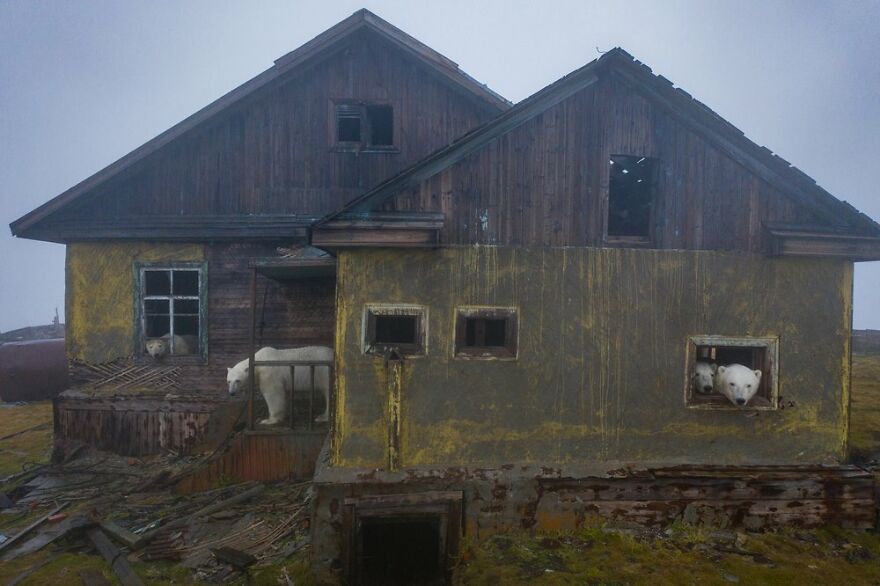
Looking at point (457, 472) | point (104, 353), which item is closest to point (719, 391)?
point (457, 472)

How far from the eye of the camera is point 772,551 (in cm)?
539

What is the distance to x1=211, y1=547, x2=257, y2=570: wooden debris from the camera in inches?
212

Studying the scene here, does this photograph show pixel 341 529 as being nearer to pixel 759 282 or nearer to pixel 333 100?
pixel 759 282

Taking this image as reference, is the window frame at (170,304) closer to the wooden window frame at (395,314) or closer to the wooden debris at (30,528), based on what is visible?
the wooden debris at (30,528)

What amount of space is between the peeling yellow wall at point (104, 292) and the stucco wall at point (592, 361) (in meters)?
6.29

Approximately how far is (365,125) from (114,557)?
859 cm

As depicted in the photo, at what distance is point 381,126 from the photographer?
33.4 feet

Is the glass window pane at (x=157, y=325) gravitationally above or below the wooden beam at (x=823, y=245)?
below

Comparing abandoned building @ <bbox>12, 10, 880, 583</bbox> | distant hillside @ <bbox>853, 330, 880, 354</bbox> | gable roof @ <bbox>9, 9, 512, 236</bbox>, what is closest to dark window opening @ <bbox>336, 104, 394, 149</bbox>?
gable roof @ <bbox>9, 9, 512, 236</bbox>

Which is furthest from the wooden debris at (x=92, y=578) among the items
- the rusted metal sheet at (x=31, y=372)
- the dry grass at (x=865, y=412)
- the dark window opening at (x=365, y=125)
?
the rusted metal sheet at (x=31, y=372)

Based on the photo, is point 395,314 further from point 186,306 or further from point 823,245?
point 186,306

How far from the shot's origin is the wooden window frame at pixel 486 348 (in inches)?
219

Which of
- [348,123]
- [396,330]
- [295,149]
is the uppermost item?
[348,123]

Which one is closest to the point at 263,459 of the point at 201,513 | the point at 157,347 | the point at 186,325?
the point at 201,513
